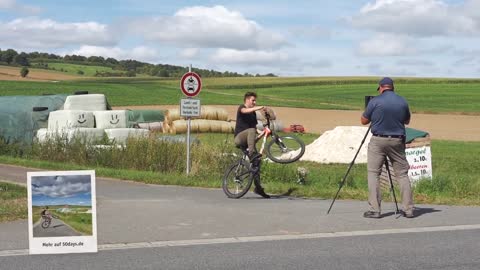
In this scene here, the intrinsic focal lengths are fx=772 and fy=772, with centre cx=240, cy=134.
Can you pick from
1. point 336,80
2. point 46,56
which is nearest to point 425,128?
point 336,80

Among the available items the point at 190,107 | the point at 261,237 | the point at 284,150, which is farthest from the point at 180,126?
the point at 261,237

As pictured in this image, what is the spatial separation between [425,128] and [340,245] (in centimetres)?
3814

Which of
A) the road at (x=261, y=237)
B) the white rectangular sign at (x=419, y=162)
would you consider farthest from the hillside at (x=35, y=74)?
the road at (x=261, y=237)

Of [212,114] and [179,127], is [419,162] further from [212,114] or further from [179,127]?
[212,114]

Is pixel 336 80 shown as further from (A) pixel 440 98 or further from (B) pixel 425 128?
(B) pixel 425 128

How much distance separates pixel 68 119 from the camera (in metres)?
27.9

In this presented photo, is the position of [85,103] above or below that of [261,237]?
above

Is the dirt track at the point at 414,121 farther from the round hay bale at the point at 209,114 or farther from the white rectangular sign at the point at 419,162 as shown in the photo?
the white rectangular sign at the point at 419,162

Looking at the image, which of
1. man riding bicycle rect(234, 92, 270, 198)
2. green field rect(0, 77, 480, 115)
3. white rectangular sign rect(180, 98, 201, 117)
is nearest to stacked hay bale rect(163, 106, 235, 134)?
white rectangular sign rect(180, 98, 201, 117)

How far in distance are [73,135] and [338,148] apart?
8697mm

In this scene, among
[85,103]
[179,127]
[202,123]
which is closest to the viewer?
[85,103]

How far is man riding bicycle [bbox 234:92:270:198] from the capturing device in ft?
45.3

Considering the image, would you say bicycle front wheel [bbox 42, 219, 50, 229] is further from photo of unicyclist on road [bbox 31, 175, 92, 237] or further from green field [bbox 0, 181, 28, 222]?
green field [bbox 0, 181, 28, 222]

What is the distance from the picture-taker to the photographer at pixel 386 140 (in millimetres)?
11352
